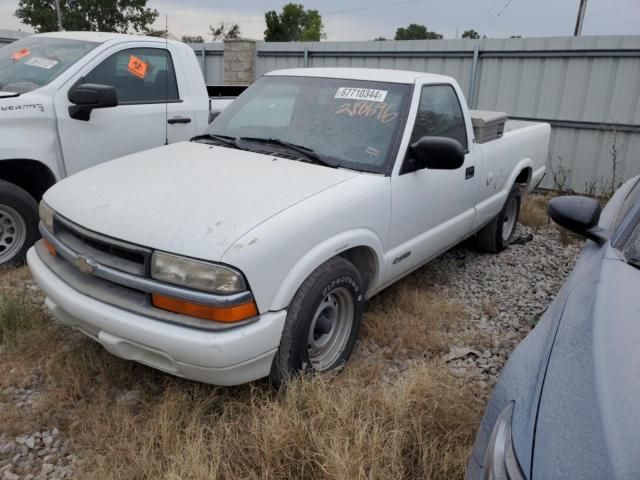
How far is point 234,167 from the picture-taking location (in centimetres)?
318

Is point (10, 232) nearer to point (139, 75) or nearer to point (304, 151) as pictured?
point (139, 75)

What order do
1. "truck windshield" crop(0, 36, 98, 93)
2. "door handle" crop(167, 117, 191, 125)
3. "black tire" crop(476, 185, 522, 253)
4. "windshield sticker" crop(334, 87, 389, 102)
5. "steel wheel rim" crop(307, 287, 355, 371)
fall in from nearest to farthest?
"steel wheel rim" crop(307, 287, 355, 371)
"windshield sticker" crop(334, 87, 389, 102)
"truck windshield" crop(0, 36, 98, 93)
"door handle" crop(167, 117, 191, 125)
"black tire" crop(476, 185, 522, 253)

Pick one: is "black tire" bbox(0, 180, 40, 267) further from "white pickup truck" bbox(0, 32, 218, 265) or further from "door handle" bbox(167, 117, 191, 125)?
"door handle" bbox(167, 117, 191, 125)

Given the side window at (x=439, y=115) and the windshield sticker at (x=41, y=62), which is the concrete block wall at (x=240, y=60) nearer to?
the windshield sticker at (x=41, y=62)

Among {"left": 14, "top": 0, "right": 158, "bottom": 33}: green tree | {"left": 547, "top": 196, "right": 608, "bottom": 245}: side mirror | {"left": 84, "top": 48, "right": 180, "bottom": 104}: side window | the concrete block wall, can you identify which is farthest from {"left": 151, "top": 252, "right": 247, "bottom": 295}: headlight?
{"left": 14, "top": 0, "right": 158, "bottom": 33}: green tree

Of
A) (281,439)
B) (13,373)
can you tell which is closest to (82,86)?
(13,373)

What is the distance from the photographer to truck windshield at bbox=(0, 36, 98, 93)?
446 centimetres

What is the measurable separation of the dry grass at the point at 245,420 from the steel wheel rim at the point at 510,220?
2.87 meters

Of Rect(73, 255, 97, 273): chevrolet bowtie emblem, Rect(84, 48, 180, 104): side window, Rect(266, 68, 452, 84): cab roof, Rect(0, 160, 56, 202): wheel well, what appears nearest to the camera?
Rect(73, 255, 97, 273): chevrolet bowtie emblem

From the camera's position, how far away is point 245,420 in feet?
8.52

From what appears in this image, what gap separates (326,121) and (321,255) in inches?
47.3

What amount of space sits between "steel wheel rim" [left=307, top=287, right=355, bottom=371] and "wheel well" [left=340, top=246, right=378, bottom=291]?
272 millimetres

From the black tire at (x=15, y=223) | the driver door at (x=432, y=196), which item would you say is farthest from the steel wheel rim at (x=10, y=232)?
the driver door at (x=432, y=196)

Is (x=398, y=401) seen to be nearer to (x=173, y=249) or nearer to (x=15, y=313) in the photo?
(x=173, y=249)
